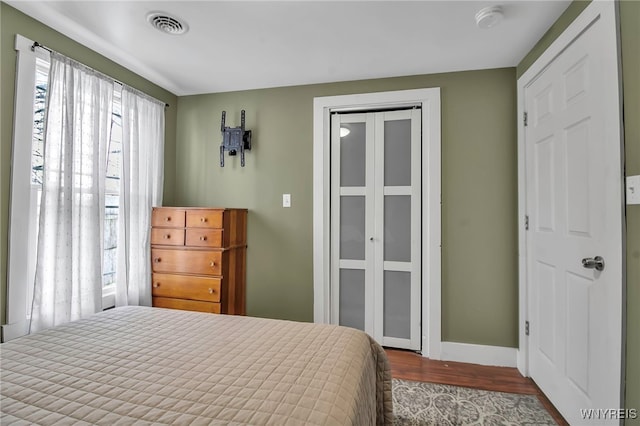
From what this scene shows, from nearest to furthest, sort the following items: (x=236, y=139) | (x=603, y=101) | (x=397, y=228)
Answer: (x=603, y=101) → (x=397, y=228) → (x=236, y=139)

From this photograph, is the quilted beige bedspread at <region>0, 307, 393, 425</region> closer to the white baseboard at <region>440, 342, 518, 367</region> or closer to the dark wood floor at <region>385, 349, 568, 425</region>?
the dark wood floor at <region>385, 349, 568, 425</region>

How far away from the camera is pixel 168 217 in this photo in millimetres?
2695

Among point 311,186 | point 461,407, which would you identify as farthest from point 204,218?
point 461,407

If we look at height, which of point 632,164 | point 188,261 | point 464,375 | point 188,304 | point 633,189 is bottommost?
point 464,375

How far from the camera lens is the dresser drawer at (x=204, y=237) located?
2572mm

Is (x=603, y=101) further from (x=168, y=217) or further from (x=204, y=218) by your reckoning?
(x=168, y=217)

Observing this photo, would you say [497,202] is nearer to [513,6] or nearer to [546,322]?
[546,322]

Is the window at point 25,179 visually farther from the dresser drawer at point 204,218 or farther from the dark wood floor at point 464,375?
the dark wood floor at point 464,375

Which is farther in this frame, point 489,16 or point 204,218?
point 204,218

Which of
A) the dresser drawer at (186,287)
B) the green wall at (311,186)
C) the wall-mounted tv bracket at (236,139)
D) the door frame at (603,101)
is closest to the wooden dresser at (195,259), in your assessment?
the dresser drawer at (186,287)

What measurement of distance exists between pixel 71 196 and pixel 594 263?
10.2 ft

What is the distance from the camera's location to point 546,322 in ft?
6.64

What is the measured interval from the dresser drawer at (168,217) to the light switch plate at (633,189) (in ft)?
9.41

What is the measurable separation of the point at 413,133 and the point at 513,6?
111 centimetres
